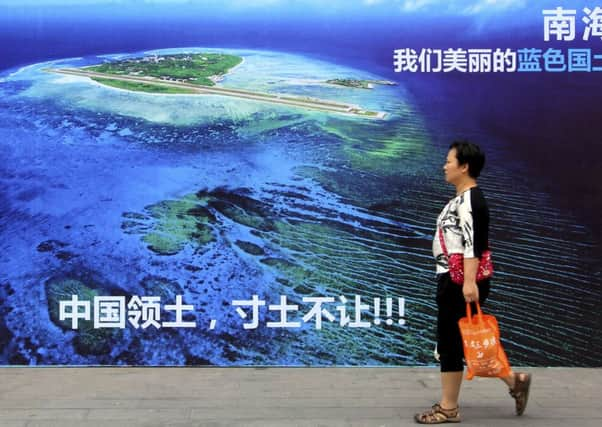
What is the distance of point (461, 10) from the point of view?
5121 millimetres

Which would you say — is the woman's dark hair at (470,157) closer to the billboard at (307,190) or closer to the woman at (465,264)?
the woman at (465,264)

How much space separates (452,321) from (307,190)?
1.55 metres

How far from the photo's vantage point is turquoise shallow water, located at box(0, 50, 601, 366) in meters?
4.98

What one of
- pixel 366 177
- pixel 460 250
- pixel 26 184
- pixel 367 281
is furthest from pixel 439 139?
pixel 26 184

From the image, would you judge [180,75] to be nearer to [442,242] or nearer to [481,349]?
[442,242]

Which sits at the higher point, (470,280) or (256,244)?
(470,280)

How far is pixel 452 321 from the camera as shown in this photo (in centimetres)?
384

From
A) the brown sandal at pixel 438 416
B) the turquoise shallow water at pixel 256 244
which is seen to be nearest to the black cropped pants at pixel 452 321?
the brown sandal at pixel 438 416

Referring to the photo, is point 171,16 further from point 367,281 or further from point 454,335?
point 454,335

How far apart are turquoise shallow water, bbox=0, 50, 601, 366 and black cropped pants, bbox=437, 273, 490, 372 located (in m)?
1.13

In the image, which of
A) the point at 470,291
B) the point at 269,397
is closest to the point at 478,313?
the point at 470,291

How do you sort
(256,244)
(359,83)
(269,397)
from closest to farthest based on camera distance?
(269,397)
(256,244)
(359,83)

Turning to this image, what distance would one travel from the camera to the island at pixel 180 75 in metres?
5.21

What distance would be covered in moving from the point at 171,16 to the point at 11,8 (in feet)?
3.42
